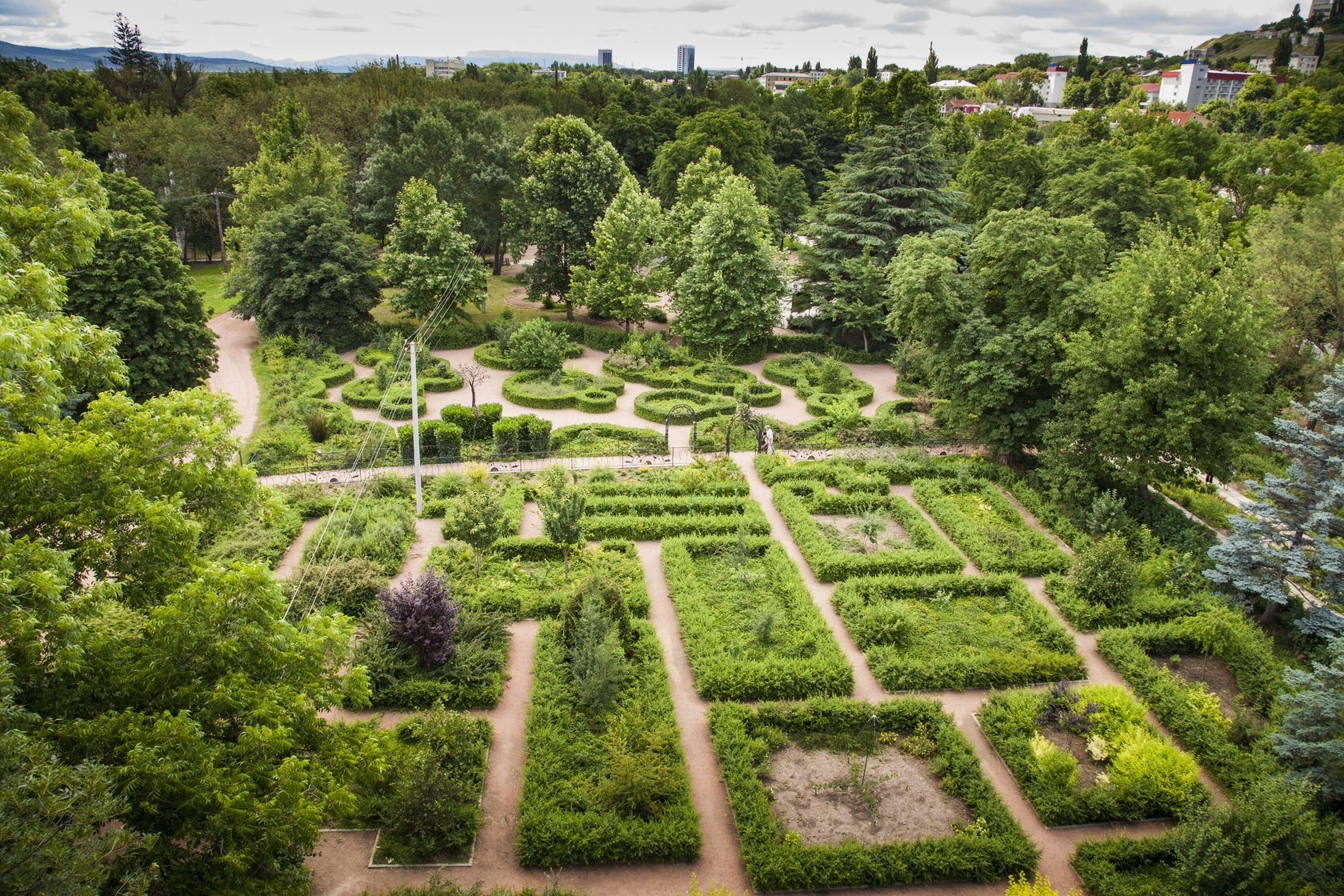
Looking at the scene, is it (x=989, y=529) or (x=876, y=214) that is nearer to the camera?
(x=989, y=529)

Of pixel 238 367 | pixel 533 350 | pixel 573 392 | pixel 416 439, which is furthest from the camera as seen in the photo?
pixel 238 367

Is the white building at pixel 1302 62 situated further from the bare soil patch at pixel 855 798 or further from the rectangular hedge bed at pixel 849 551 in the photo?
the bare soil patch at pixel 855 798

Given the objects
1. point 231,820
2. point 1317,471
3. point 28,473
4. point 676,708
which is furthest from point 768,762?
point 1317,471

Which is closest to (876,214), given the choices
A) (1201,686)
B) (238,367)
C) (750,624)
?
(750,624)

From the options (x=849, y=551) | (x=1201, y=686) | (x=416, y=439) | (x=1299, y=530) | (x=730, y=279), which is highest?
(x=730, y=279)

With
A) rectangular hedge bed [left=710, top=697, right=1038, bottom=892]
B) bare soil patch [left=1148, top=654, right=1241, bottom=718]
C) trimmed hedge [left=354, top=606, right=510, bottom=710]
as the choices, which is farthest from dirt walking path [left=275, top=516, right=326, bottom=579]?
bare soil patch [left=1148, top=654, right=1241, bottom=718]

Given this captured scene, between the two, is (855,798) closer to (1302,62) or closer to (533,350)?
(533,350)

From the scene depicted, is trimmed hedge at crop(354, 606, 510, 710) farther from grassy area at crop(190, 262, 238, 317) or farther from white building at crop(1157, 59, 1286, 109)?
white building at crop(1157, 59, 1286, 109)
